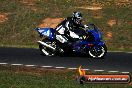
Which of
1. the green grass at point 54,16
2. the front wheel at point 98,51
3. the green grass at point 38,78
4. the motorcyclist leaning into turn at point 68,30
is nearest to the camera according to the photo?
the green grass at point 38,78

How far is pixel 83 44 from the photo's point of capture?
69.4 ft

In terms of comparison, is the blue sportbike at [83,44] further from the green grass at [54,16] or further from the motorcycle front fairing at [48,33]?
the green grass at [54,16]

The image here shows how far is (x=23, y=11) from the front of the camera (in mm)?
34156

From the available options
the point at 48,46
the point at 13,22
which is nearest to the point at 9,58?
the point at 48,46

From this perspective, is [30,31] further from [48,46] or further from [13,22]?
[48,46]

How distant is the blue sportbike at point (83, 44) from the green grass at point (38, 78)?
395cm

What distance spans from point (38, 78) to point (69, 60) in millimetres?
5200

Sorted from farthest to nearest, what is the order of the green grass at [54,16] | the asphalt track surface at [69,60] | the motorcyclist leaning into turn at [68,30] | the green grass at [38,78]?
the green grass at [54,16] → the motorcyclist leaning into turn at [68,30] → the asphalt track surface at [69,60] → the green grass at [38,78]

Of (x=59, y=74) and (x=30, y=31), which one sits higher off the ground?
(x=59, y=74)

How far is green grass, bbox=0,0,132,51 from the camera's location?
95.3 feet

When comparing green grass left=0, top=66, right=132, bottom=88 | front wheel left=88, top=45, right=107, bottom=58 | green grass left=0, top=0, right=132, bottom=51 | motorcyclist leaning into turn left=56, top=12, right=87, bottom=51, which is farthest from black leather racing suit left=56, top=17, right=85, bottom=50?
green grass left=0, top=0, right=132, bottom=51

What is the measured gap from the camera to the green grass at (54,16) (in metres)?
29.0

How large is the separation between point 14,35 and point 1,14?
438 cm

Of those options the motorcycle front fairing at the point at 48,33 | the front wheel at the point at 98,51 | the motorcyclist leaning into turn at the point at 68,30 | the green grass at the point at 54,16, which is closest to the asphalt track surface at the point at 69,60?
the front wheel at the point at 98,51
